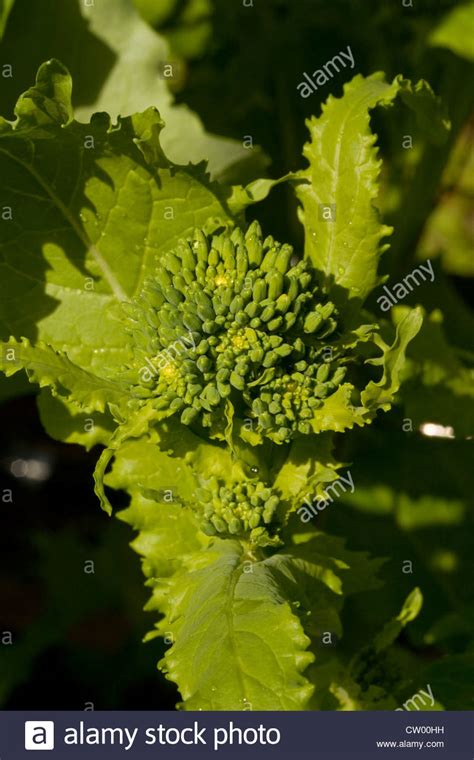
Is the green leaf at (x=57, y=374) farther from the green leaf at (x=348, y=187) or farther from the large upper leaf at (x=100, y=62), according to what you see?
the large upper leaf at (x=100, y=62)

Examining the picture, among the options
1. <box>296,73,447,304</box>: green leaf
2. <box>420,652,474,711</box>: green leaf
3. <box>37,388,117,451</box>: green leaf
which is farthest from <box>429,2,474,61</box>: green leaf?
<box>420,652,474,711</box>: green leaf

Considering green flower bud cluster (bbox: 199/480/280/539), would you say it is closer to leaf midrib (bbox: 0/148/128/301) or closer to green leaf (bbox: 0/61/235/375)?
green leaf (bbox: 0/61/235/375)

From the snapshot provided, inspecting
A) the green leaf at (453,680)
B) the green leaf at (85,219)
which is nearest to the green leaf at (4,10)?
the green leaf at (85,219)

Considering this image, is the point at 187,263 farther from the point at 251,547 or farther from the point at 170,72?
the point at 170,72

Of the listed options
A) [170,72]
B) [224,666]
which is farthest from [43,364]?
[170,72]

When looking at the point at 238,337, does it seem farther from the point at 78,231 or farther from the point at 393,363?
the point at 78,231

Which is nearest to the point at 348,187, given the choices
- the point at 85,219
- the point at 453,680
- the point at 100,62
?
the point at 85,219
